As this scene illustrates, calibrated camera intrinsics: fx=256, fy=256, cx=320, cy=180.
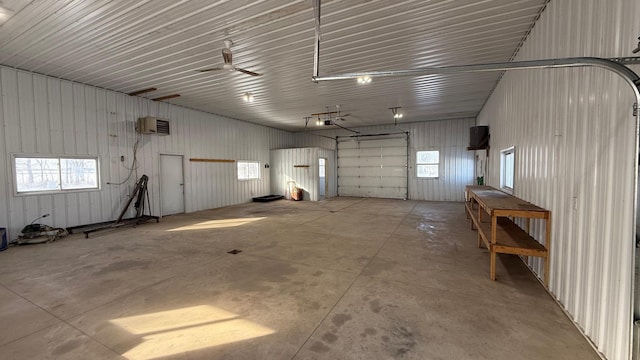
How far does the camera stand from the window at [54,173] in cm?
521

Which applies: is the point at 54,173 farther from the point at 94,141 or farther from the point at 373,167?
the point at 373,167

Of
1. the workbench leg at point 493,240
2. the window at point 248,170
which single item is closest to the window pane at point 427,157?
the window at point 248,170

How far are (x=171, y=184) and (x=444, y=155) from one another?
10.2 meters

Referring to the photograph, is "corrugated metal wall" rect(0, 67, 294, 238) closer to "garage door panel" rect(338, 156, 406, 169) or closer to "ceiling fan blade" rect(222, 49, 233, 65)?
"ceiling fan blade" rect(222, 49, 233, 65)

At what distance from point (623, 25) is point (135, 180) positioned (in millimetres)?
9023

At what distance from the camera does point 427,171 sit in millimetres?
10961

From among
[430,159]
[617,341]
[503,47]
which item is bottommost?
[617,341]

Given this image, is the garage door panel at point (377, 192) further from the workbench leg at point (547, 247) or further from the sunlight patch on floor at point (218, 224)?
the workbench leg at point (547, 247)

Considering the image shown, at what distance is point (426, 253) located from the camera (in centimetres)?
420

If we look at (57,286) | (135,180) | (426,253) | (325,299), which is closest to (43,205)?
(135,180)

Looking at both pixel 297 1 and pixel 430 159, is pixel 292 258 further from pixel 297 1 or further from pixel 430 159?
pixel 430 159

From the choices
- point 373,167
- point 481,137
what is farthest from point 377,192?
point 481,137

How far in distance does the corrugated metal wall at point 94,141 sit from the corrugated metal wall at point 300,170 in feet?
9.16

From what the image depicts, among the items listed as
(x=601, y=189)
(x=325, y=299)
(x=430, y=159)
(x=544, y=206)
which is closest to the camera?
(x=601, y=189)
